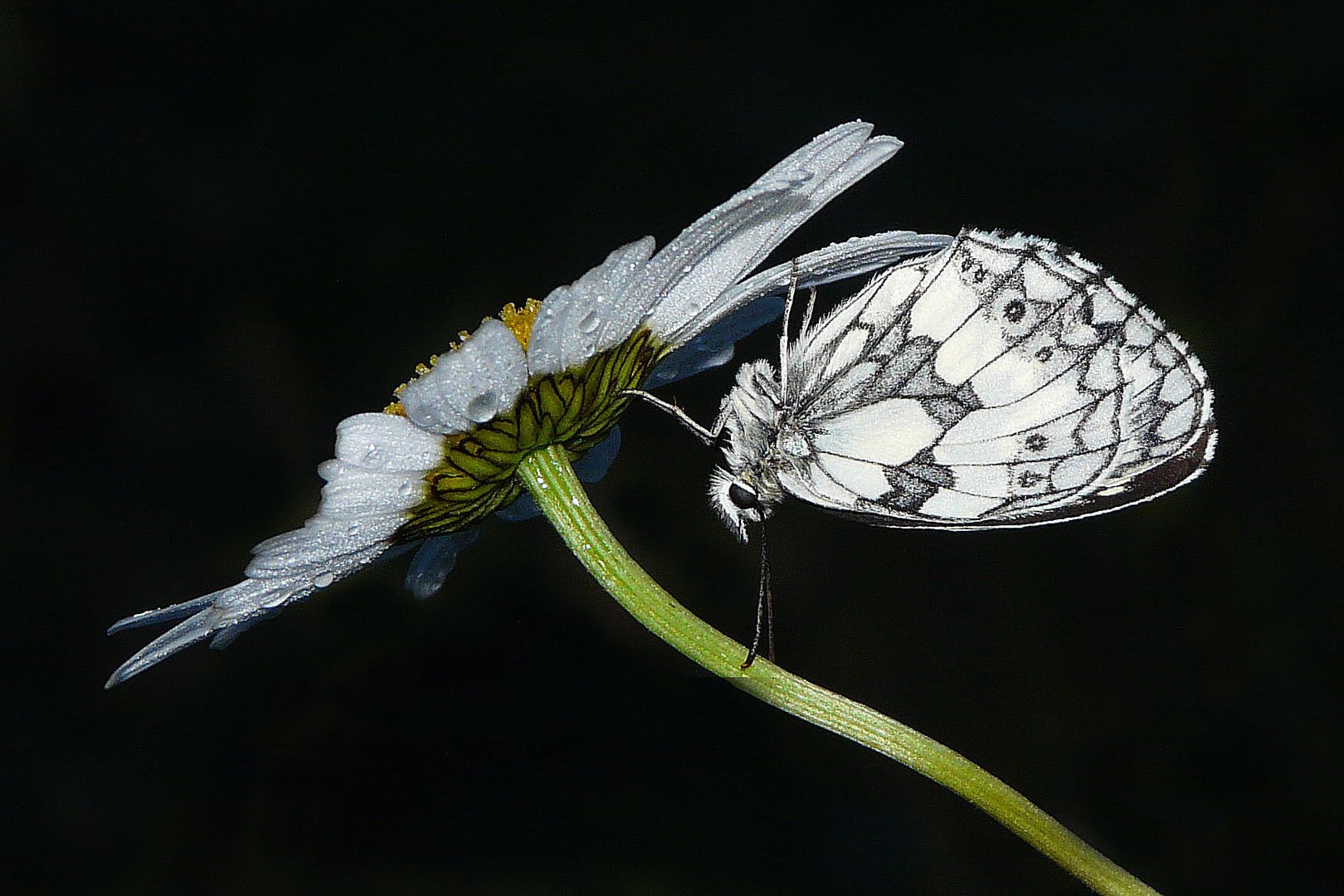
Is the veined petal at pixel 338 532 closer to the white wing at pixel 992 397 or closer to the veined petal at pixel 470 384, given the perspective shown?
the veined petal at pixel 470 384

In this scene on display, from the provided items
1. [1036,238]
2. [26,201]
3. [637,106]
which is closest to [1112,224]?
[637,106]

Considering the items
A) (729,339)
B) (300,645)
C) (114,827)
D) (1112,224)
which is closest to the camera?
(729,339)

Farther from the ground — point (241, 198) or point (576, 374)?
point (241, 198)

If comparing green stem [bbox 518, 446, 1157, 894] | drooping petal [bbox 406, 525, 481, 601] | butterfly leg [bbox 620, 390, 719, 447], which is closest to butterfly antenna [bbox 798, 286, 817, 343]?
butterfly leg [bbox 620, 390, 719, 447]

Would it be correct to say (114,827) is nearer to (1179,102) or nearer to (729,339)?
(729,339)

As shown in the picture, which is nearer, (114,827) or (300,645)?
(114,827)

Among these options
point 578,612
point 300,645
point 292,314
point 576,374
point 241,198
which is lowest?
point 576,374

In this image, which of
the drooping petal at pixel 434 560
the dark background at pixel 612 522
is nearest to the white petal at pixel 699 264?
the drooping petal at pixel 434 560

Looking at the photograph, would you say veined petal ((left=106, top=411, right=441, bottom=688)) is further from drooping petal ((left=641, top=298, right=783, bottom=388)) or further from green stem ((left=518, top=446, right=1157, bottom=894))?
drooping petal ((left=641, top=298, right=783, bottom=388))

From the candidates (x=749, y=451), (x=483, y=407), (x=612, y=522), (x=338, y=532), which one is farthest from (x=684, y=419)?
(x=612, y=522)
